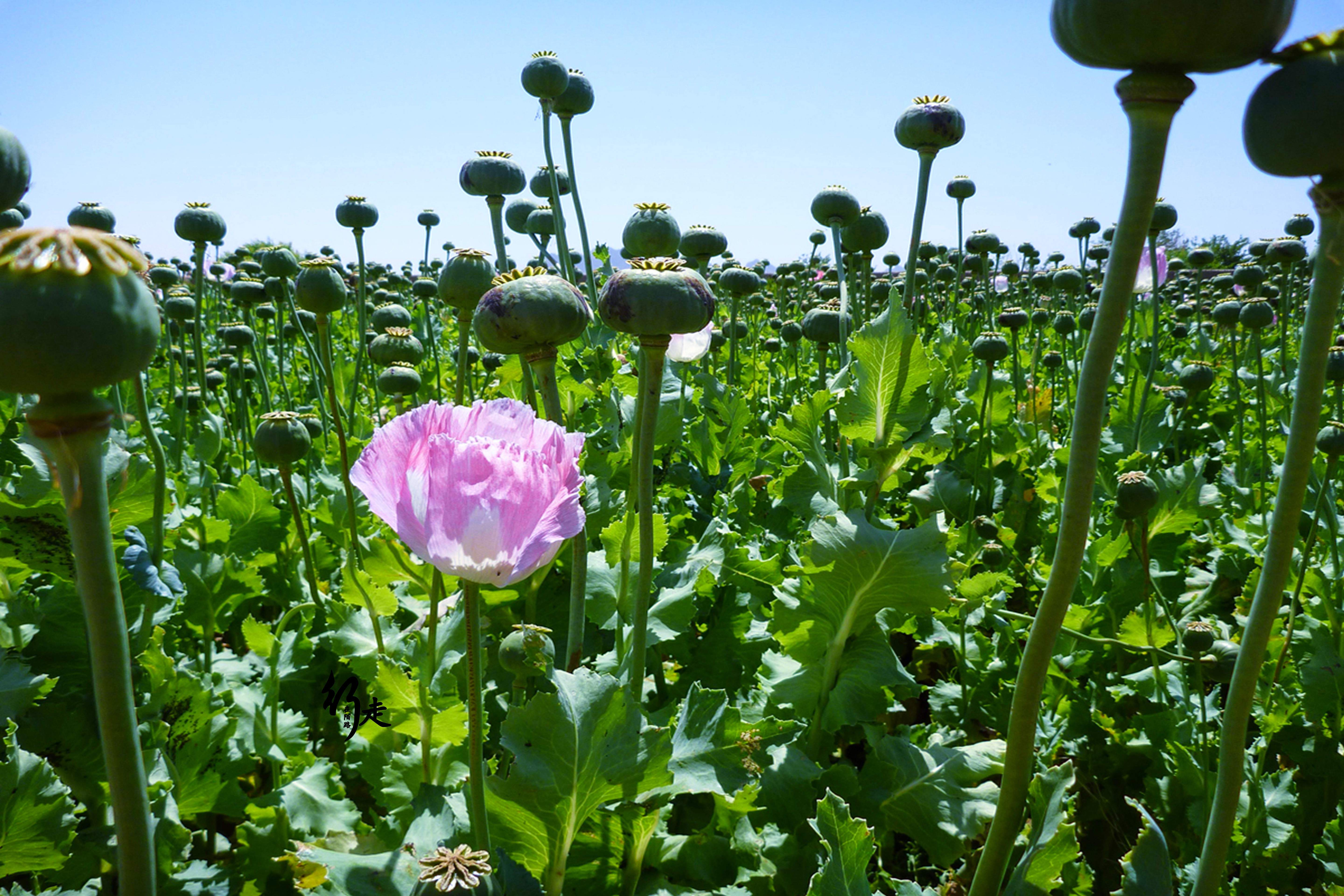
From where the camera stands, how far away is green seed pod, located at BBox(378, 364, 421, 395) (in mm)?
2645

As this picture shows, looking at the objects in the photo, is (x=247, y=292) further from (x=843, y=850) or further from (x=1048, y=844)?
(x=1048, y=844)

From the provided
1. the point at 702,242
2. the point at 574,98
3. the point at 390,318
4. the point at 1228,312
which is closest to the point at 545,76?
the point at 574,98

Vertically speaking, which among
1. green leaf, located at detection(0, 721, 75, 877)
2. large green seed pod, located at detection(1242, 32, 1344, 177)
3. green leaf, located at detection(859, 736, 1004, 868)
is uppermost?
large green seed pod, located at detection(1242, 32, 1344, 177)

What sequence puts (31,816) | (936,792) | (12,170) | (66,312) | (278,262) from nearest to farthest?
(66,312)
(12,170)
(31,816)
(936,792)
(278,262)

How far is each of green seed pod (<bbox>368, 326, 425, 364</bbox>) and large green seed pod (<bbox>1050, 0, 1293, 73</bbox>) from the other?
8.02ft

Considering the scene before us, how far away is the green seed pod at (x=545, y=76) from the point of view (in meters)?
2.63

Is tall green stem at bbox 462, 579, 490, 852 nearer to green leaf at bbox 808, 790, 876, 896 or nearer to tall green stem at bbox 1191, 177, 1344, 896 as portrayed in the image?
green leaf at bbox 808, 790, 876, 896

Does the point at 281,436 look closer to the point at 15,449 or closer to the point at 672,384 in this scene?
the point at 672,384

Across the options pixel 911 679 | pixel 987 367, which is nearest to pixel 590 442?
pixel 987 367

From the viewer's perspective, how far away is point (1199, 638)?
5.68 ft

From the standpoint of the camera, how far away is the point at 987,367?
10.9ft

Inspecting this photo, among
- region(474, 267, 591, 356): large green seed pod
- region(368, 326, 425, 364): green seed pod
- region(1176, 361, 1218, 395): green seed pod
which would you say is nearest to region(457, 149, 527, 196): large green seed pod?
region(368, 326, 425, 364): green seed pod

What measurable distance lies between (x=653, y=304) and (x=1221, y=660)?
1375 millimetres

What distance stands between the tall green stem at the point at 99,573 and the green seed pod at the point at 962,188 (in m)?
4.26
